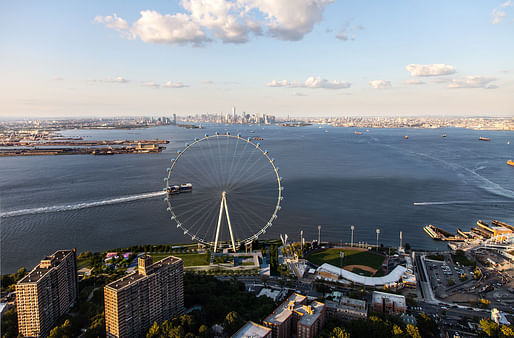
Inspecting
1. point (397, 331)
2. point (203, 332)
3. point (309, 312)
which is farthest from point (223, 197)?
point (397, 331)

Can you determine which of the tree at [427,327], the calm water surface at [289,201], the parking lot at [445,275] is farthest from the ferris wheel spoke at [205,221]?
the parking lot at [445,275]

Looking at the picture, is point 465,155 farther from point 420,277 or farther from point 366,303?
point 366,303

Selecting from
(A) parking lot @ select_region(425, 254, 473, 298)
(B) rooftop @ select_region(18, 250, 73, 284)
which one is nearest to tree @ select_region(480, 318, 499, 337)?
(A) parking lot @ select_region(425, 254, 473, 298)

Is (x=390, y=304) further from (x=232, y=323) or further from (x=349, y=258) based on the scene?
(x=232, y=323)

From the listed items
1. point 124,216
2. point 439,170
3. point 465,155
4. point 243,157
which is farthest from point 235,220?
point 465,155

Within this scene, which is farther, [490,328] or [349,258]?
[349,258]

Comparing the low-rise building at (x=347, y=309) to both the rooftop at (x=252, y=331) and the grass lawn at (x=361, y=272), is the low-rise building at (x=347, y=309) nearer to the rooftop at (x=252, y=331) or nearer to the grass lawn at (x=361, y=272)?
the grass lawn at (x=361, y=272)
